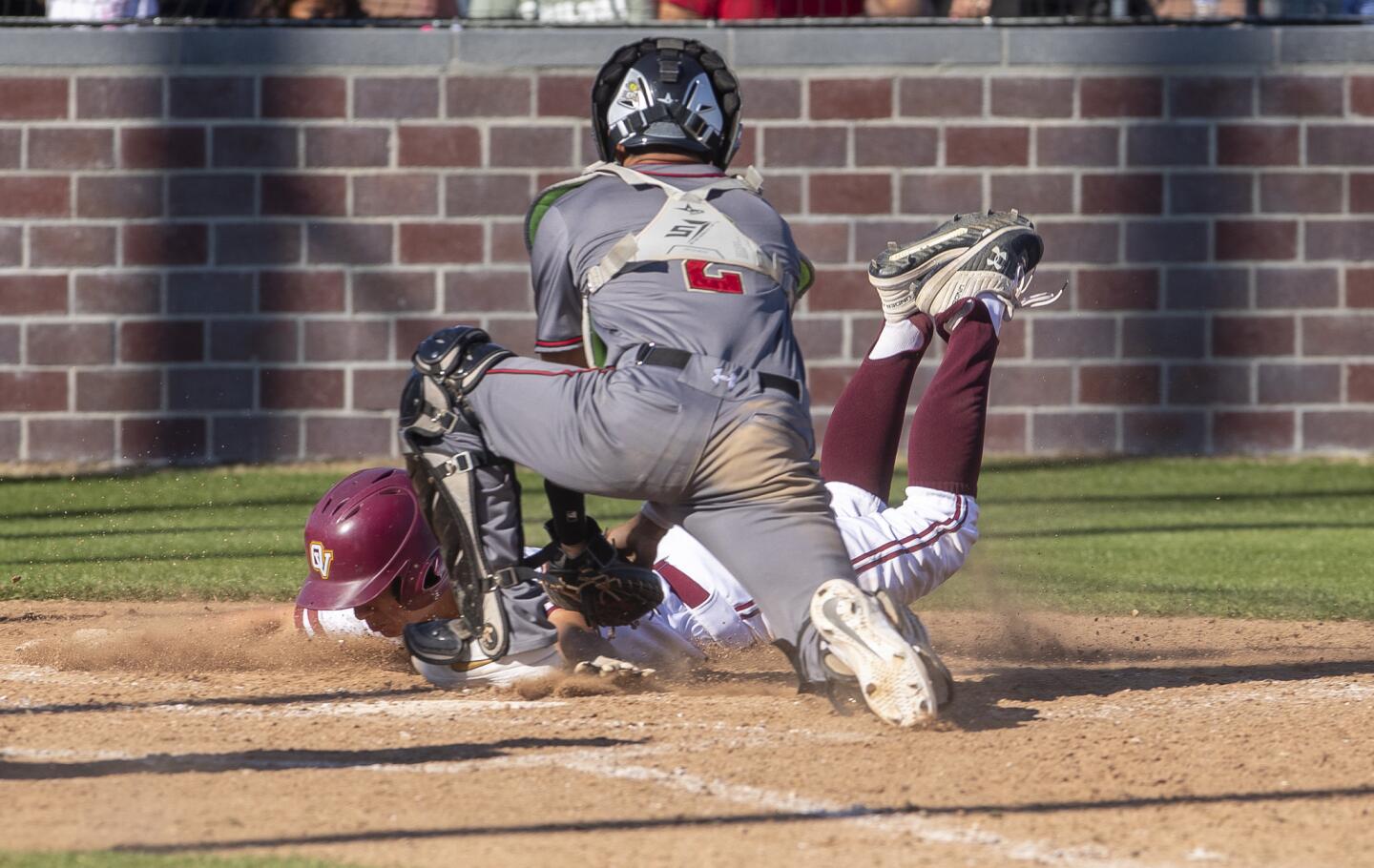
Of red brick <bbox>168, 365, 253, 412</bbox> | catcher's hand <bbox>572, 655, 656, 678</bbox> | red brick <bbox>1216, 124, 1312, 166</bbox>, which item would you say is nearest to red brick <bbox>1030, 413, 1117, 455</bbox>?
red brick <bbox>1216, 124, 1312, 166</bbox>

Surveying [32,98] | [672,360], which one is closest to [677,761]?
[672,360]

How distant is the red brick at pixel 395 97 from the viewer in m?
9.52

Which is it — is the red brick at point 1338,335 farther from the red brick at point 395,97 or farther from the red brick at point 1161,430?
the red brick at point 395,97

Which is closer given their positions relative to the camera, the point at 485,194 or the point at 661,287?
the point at 661,287

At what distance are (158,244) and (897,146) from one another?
155 inches

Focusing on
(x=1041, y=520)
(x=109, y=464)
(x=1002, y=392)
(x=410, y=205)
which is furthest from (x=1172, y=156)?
(x=109, y=464)

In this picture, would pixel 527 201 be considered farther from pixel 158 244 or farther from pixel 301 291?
pixel 158 244

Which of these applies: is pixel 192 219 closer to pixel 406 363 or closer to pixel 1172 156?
pixel 406 363

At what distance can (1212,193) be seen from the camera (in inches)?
381

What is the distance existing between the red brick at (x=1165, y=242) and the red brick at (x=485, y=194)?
10.6 ft

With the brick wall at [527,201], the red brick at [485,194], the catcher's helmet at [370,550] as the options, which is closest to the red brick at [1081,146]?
the brick wall at [527,201]

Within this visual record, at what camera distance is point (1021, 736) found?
3.80 metres

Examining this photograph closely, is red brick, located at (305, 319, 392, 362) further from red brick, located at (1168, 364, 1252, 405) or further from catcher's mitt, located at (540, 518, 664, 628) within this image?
catcher's mitt, located at (540, 518, 664, 628)

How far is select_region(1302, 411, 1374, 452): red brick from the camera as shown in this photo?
32.1ft
